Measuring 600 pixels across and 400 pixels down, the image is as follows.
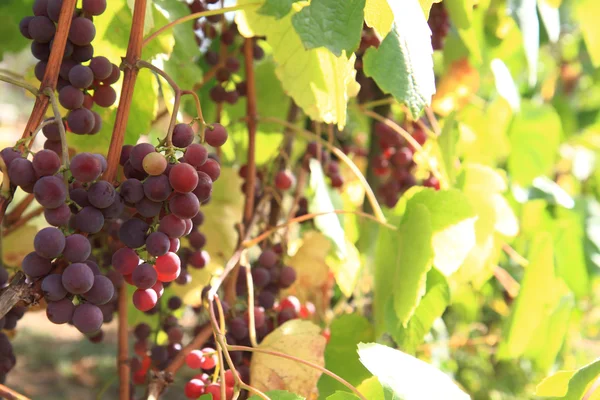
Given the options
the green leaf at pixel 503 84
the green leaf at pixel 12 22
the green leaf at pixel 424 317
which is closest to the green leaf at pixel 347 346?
the green leaf at pixel 424 317

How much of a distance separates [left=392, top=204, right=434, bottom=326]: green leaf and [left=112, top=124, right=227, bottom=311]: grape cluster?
32 centimetres

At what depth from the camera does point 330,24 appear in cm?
58

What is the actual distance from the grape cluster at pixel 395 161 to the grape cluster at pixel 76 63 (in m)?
0.78

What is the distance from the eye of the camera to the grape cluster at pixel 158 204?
0.50m

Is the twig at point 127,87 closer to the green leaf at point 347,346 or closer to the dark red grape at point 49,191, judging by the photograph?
the dark red grape at point 49,191

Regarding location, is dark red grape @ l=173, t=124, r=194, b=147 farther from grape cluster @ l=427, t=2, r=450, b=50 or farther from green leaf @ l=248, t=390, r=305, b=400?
grape cluster @ l=427, t=2, r=450, b=50

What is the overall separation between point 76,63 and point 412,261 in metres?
0.46

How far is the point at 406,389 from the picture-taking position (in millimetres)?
580

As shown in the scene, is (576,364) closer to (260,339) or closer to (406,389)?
(260,339)

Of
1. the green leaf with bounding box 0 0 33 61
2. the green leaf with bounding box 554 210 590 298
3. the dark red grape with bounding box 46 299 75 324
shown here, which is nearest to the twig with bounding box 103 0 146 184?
the dark red grape with bounding box 46 299 75 324

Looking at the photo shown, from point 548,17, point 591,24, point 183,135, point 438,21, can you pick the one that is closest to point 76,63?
point 183,135

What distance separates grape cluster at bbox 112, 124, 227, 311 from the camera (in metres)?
0.50

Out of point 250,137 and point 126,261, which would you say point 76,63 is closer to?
point 126,261

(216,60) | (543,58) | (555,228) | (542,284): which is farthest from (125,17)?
(543,58)
